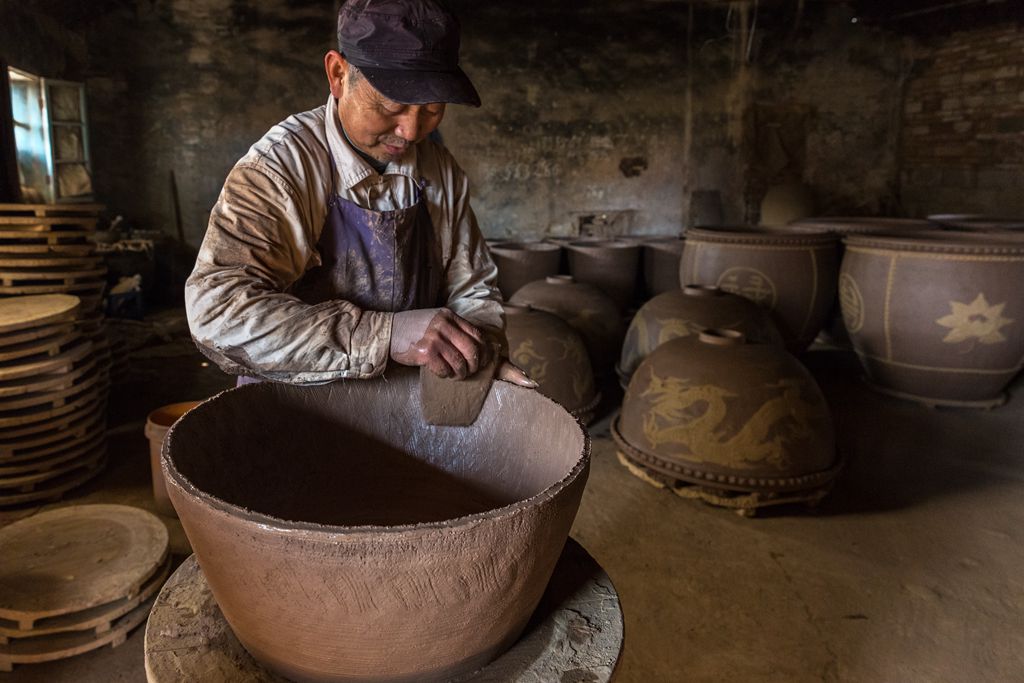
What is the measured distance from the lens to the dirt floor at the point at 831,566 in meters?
2.25

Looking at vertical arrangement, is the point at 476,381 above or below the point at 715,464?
above

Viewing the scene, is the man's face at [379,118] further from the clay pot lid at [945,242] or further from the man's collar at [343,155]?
the clay pot lid at [945,242]

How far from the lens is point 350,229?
1.47 meters

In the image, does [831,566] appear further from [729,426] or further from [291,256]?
[291,256]

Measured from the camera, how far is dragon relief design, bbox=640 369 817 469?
307 centimetres

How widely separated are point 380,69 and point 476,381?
61 centimetres

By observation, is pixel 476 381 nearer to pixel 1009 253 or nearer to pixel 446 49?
pixel 446 49

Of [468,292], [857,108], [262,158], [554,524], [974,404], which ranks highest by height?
[857,108]

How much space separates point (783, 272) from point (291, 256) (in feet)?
13.2

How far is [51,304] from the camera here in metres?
3.32

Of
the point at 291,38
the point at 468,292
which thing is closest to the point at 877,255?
the point at 468,292

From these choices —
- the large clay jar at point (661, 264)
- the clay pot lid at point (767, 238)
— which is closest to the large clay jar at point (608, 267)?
the large clay jar at point (661, 264)

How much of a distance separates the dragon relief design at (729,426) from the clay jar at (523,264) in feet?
9.15

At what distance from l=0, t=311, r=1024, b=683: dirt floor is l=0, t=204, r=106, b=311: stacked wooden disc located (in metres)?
0.98
